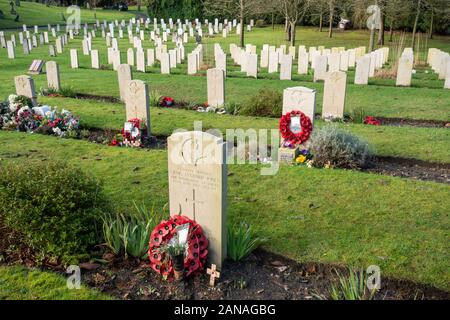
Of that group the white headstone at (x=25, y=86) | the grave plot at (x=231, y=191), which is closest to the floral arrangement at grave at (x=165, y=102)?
the grave plot at (x=231, y=191)

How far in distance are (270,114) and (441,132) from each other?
4186 mm

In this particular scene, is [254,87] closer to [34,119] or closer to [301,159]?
[34,119]

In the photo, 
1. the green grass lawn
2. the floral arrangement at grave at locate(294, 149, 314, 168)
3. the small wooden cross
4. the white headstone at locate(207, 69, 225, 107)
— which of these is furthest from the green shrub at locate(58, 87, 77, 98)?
the green grass lawn

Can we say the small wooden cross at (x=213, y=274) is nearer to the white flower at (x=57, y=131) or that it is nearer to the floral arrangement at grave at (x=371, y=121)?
the white flower at (x=57, y=131)

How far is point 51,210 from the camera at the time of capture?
16.2 feet

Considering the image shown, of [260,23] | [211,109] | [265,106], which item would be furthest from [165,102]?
[260,23]

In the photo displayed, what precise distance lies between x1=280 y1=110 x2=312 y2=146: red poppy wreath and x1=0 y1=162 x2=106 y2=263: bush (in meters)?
4.36

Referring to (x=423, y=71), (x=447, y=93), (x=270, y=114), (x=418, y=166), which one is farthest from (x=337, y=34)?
(x=418, y=166)

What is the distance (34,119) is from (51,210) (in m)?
6.71

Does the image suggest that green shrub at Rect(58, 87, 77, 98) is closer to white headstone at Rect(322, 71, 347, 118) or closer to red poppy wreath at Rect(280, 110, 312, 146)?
white headstone at Rect(322, 71, 347, 118)

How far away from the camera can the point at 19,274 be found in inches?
188

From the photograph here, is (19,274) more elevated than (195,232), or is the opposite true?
(195,232)

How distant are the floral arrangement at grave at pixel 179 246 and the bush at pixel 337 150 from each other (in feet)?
13.2

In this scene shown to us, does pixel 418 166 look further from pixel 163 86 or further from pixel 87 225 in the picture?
pixel 163 86
